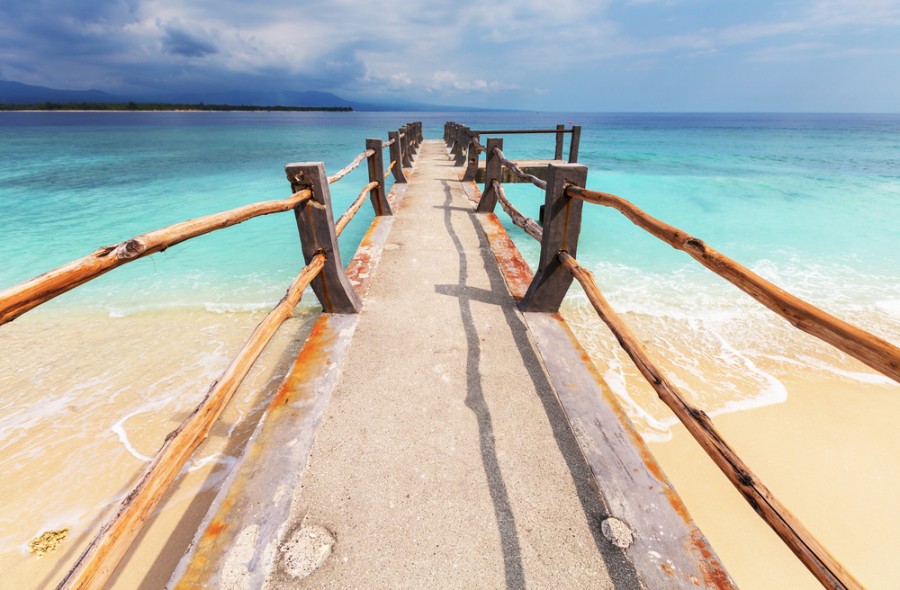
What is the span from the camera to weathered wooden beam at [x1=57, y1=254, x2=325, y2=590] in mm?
1062

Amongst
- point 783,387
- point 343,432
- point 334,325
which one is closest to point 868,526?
point 783,387

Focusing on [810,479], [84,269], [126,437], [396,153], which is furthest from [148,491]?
[396,153]

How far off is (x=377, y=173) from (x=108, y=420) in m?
4.43

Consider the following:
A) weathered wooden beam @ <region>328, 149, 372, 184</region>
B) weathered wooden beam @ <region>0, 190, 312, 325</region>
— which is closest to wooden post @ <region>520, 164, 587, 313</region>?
weathered wooden beam @ <region>328, 149, 372, 184</region>

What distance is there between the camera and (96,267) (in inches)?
49.2

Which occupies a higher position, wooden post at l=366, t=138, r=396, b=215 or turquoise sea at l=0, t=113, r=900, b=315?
wooden post at l=366, t=138, r=396, b=215

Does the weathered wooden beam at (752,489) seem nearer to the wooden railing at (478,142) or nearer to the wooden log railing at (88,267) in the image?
the wooden log railing at (88,267)

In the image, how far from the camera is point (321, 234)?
9.83 feet

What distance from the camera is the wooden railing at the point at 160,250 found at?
1074 millimetres

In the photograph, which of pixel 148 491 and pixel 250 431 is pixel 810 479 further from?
pixel 250 431

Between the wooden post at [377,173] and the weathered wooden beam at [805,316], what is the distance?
15.8ft

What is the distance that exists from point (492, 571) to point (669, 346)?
13.0ft

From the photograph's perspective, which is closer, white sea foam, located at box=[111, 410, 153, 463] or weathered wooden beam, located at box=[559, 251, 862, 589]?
weathered wooden beam, located at box=[559, 251, 862, 589]

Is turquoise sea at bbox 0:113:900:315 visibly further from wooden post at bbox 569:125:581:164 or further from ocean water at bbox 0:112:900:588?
wooden post at bbox 569:125:581:164
